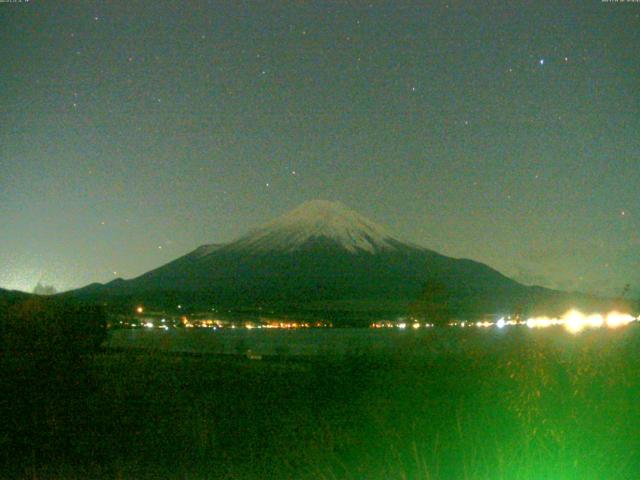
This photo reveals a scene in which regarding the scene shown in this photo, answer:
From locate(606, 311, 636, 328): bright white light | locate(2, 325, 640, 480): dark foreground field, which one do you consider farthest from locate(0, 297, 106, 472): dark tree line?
locate(606, 311, 636, 328): bright white light

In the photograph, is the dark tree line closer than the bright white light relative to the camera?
Yes

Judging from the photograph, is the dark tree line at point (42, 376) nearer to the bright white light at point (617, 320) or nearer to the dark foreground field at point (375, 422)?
the dark foreground field at point (375, 422)

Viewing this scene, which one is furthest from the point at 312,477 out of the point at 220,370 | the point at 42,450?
the point at 220,370

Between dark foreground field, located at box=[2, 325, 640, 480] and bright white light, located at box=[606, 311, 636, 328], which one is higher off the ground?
bright white light, located at box=[606, 311, 636, 328]

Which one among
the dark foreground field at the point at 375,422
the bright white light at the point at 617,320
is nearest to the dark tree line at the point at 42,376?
the dark foreground field at the point at 375,422

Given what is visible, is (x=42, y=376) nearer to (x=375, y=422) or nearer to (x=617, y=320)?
(x=375, y=422)

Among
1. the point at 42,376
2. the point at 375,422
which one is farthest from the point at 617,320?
the point at 375,422

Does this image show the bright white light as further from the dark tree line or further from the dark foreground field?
the dark tree line

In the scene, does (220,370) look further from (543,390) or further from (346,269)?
(346,269)

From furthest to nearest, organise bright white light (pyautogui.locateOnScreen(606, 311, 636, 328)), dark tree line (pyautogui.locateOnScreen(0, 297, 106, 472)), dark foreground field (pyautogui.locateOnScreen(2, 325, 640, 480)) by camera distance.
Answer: bright white light (pyautogui.locateOnScreen(606, 311, 636, 328)), dark tree line (pyautogui.locateOnScreen(0, 297, 106, 472)), dark foreground field (pyautogui.locateOnScreen(2, 325, 640, 480))
